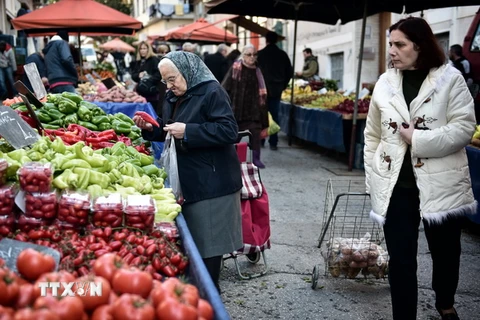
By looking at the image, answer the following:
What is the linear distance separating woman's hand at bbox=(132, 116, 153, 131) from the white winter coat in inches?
59.7

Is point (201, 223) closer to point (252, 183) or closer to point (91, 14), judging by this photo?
point (252, 183)

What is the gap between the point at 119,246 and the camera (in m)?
2.84

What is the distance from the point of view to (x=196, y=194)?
384 cm

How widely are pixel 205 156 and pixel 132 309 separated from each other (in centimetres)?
207

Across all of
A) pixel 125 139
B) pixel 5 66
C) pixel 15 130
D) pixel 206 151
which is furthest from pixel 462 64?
pixel 5 66

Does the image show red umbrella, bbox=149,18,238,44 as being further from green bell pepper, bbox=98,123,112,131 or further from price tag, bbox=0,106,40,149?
price tag, bbox=0,106,40,149

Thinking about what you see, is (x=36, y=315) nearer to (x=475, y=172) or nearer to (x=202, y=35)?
(x=475, y=172)

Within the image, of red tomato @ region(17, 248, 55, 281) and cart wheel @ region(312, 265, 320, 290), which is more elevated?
red tomato @ region(17, 248, 55, 281)

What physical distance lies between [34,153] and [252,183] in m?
1.87

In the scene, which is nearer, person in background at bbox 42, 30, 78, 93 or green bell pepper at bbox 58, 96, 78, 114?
green bell pepper at bbox 58, 96, 78, 114

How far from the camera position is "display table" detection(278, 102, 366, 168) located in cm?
1034

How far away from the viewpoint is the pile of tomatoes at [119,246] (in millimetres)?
2594

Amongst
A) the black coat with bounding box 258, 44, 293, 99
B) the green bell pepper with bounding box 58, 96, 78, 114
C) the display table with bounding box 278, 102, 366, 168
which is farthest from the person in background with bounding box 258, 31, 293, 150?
the green bell pepper with bounding box 58, 96, 78, 114

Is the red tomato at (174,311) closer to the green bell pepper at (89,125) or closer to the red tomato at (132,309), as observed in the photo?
the red tomato at (132,309)
